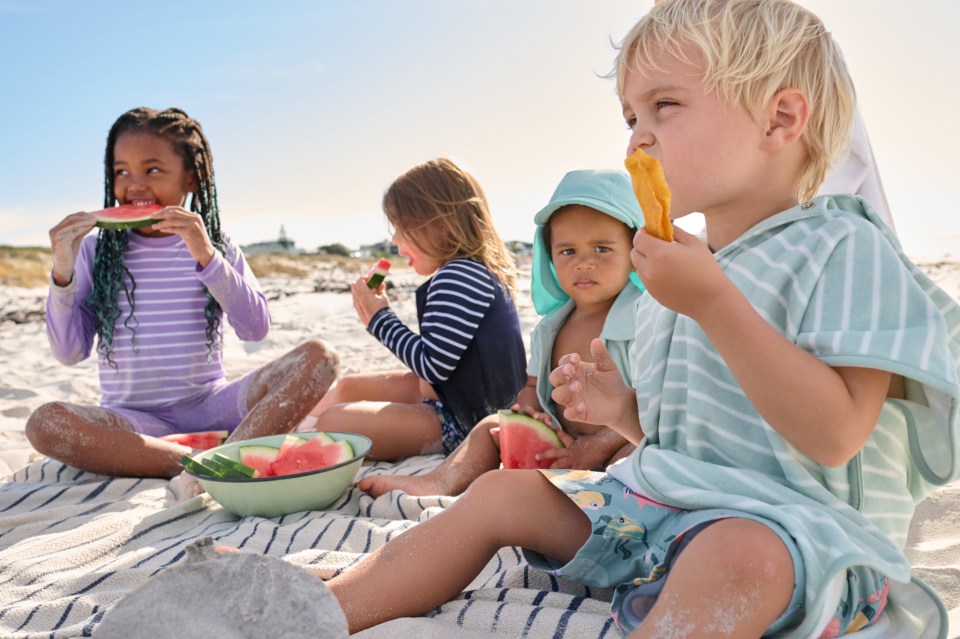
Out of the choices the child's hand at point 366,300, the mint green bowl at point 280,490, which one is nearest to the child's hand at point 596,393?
the mint green bowl at point 280,490

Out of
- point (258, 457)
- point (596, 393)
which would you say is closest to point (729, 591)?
point (596, 393)

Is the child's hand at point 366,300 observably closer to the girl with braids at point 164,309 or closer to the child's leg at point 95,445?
the girl with braids at point 164,309

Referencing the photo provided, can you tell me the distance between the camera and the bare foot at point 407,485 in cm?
283

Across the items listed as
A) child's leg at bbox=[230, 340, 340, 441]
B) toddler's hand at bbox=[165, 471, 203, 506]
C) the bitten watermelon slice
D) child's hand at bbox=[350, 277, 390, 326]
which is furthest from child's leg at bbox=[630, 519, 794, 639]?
child's hand at bbox=[350, 277, 390, 326]

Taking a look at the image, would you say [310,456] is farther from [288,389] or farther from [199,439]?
[199,439]

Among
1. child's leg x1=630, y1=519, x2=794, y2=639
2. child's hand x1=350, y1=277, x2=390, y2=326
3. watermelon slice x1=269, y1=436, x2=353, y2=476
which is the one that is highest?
child's hand x1=350, y1=277, x2=390, y2=326

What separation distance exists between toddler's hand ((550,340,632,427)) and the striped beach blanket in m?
0.43

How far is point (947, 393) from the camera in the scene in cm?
144

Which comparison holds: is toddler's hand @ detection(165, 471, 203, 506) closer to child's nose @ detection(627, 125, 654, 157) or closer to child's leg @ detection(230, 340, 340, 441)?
child's leg @ detection(230, 340, 340, 441)

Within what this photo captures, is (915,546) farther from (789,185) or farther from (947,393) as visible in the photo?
(789,185)

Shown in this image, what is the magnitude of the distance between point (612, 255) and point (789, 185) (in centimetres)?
131

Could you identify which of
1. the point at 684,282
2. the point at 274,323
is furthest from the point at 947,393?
the point at 274,323

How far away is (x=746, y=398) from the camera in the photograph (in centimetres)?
161

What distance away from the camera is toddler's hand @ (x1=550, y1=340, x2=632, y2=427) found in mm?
1886
